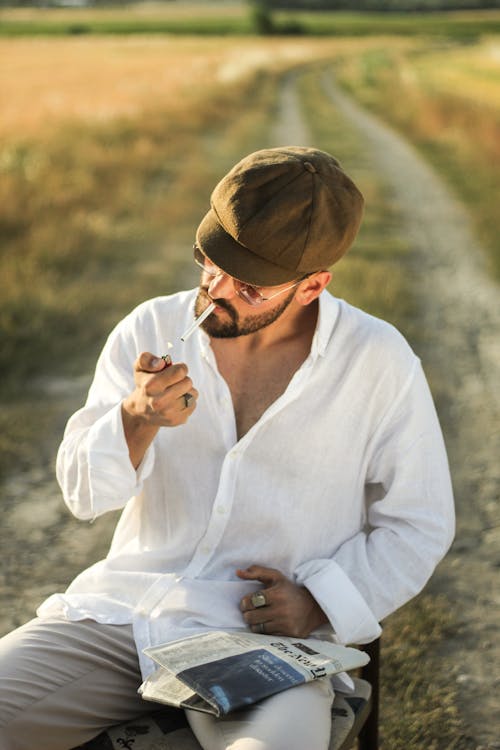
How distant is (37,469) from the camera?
4.71 m

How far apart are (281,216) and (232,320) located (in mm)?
284

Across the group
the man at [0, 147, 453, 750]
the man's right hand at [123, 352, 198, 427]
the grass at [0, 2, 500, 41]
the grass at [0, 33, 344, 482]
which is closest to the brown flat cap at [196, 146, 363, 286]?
the man at [0, 147, 453, 750]

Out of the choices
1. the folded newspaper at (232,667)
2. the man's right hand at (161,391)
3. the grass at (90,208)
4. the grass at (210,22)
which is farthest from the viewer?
the grass at (210,22)

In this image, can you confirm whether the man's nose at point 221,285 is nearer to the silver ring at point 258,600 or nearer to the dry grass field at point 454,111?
the silver ring at point 258,600

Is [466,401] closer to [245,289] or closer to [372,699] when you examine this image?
[372,699]

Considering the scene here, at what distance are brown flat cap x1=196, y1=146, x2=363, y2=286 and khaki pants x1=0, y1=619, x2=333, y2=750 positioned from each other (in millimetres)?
816

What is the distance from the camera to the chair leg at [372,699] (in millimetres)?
2299

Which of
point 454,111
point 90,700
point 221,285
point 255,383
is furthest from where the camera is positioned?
point 454,111

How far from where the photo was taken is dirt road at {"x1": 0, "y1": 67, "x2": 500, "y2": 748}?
3309 mm

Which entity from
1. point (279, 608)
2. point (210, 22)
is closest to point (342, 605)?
point (279, 608)

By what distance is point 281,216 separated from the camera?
2.02 m

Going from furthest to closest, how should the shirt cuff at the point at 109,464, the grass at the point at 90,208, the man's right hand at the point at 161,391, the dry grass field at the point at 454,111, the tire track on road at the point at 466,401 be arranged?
the dry grass field at the point at 454,111
the grass at the point at 90,208
the tire track on road at the point at 466,401
the shirt cuff at the point at 109,464
the man's right hand at the point at 161,391

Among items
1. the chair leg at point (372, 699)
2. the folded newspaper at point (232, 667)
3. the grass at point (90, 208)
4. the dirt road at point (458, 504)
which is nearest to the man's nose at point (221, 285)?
the folded newspaper at point (232, 667)

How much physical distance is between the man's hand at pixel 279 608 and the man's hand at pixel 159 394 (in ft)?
1.29
